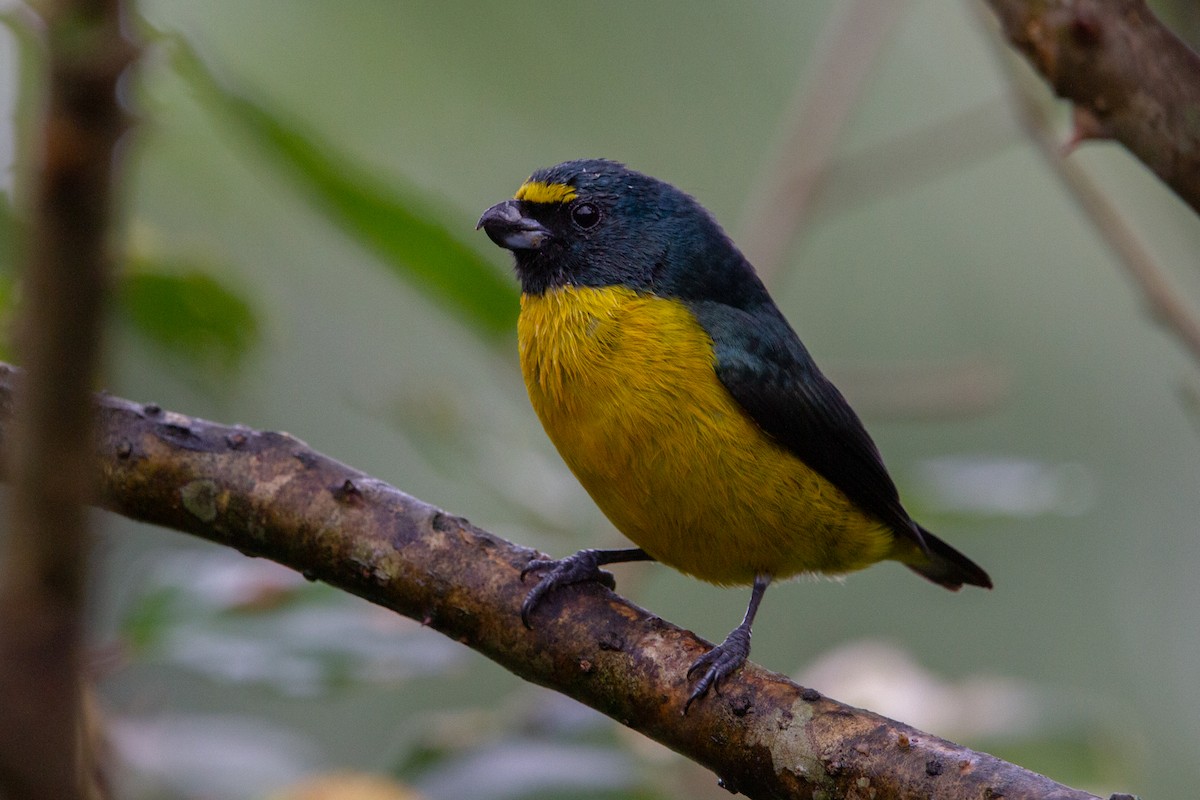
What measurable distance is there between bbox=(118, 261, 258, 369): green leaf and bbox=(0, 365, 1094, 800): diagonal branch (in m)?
0.65

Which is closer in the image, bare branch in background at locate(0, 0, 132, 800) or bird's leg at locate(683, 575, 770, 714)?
bare branch in background at locate(0, 0, 132, 800)

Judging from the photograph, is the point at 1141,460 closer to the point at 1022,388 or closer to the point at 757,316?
the point at 1022,388

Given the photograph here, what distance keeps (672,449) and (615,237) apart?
0.82 meters

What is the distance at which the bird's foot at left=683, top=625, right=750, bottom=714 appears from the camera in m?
2.45

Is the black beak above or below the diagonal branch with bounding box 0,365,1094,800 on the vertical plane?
above

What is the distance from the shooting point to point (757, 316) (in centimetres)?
358

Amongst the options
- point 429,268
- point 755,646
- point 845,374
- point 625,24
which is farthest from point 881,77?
point 429,268

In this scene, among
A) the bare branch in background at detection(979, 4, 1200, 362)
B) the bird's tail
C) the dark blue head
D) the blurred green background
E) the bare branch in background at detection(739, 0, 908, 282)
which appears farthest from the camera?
the blurred green background

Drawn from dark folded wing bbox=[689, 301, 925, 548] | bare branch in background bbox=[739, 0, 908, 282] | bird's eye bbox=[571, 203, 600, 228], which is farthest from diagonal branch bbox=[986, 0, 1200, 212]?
bare branch in background bbox=[739, 0, 908, 282]

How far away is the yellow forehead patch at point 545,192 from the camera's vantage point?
12.1 ft

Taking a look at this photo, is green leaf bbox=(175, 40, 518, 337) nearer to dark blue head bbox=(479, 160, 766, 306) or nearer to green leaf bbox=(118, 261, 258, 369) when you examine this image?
dark blue head bbox=(479, 160, 766, 306)

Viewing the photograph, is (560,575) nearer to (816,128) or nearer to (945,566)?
(945,566)

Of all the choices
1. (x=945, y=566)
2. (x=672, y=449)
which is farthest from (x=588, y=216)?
(x=945, y=566)

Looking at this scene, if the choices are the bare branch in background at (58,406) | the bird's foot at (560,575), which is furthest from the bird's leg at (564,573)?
the bare branch in background at (58,406)
